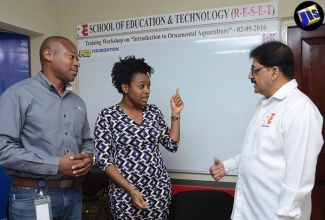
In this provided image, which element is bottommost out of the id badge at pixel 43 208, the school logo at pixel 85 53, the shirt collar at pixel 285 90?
the id badge at pixel 43 208

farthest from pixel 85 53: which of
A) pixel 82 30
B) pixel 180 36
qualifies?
pixel 180 36

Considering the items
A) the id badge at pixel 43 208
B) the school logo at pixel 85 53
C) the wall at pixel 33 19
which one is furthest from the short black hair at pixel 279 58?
the wall at pixel 33 19

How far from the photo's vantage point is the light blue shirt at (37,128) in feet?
4.43

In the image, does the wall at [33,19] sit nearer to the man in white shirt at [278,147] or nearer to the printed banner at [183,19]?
the printed banner at [183,19]

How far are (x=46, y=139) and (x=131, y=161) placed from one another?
1.66ft

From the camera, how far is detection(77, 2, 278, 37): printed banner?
2392mm

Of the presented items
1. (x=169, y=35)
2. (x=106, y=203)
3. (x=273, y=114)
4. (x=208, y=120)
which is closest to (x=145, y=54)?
(x=169, y=35)

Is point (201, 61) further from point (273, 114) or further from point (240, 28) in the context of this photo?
point (273, 114)

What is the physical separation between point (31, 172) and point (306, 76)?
2260 millimetres

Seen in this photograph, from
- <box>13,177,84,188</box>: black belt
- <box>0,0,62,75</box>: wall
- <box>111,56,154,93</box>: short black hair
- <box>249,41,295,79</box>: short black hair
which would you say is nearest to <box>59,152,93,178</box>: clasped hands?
<box>13,177,84,188</box>: black belt

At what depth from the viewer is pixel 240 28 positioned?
2.46m

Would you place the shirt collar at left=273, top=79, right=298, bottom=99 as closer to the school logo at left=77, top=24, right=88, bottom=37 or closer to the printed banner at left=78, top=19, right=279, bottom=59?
the printed banner at left=78, top=19, right=279, bottom=59

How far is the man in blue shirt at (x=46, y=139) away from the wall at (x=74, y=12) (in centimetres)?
130

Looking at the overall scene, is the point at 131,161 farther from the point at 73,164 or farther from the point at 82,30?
the point at 82,30
